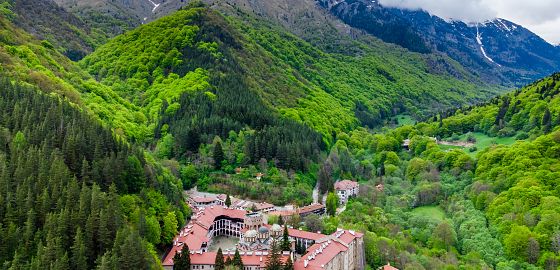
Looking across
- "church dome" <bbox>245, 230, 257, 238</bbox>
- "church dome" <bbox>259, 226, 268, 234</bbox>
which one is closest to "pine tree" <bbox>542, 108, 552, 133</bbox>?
"church dome" <bbox>259, 226, 268, 234</bbox>

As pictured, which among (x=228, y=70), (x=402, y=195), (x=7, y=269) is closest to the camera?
(x=7, y=269)

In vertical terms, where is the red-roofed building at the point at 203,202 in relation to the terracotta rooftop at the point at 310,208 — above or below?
below

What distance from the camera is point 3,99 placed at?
84375mm

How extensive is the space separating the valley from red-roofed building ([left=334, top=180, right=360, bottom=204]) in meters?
0.29

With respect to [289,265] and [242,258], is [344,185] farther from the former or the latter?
[289,265]

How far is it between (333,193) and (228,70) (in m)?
73.6

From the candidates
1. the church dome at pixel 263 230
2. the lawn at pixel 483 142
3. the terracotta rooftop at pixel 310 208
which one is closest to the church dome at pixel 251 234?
the church dome at pixel 263 230

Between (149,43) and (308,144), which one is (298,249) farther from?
(149,43)

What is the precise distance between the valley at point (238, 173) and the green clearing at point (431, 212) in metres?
0.57

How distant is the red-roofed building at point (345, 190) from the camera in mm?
109275

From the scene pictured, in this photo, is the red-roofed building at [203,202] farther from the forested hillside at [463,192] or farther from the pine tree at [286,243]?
the pine tree at [286,243]

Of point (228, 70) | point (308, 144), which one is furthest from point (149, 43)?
point (308, 144)

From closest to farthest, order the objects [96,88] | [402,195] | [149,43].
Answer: [402,195] → [96,88] → [149,43]

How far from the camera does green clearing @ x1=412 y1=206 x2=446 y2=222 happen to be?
10244 centimetres
